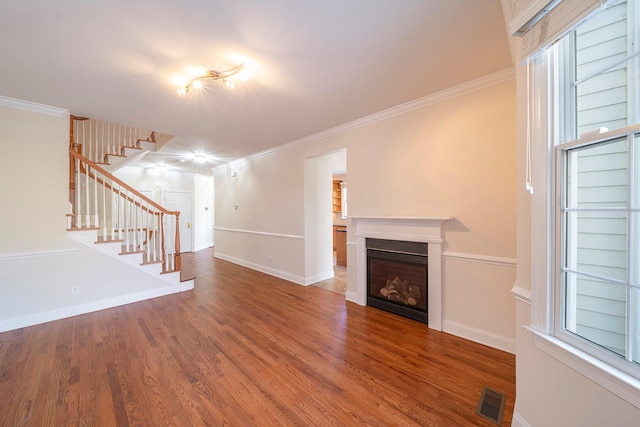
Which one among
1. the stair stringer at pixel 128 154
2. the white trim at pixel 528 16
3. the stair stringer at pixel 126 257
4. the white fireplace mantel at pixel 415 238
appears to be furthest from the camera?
the stair stringer at pixel 128 154

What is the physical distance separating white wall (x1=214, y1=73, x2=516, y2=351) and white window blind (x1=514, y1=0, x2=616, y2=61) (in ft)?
4.21

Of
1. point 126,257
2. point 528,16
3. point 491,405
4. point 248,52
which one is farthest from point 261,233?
point 528,16

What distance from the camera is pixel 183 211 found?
7883mm

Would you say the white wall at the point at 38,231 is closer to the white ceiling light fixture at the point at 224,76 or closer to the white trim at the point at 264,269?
the white ceiling light fixture at the point at 224,76

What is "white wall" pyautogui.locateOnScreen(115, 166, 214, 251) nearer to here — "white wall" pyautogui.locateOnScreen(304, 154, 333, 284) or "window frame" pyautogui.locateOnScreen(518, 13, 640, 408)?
"white wall" pyautogui.locateOnScreen(304, 154, 333, 284)

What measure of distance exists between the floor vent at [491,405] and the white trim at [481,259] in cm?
112

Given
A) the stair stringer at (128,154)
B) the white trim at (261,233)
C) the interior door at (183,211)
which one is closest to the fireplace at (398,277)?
the white trim at (261,233)

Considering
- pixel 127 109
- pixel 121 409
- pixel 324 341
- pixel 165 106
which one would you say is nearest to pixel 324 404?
pixel 324 341

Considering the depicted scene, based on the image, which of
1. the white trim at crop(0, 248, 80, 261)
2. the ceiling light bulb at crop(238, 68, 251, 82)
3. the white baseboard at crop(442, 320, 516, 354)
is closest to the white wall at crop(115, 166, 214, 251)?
the white trim at crop(0, 248, 80, 261)

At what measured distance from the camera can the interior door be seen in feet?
25.0

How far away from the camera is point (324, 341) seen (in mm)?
2527

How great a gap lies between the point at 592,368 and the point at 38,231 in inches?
202

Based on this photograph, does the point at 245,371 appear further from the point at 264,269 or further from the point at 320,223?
the point at 264,269

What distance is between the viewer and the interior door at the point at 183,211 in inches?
300
